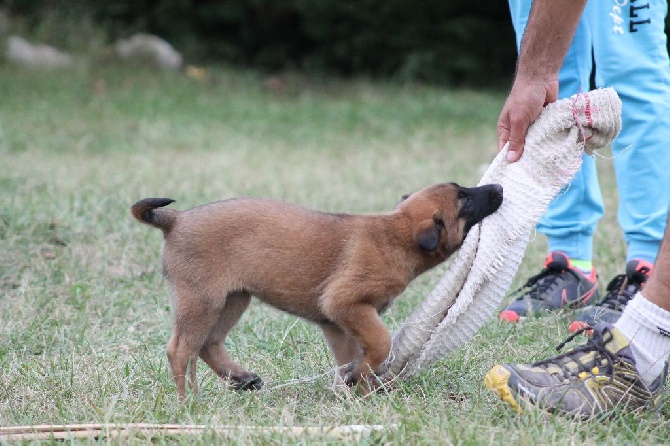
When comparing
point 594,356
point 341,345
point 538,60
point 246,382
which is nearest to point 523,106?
point 538,60

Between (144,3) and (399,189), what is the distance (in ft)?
33.5

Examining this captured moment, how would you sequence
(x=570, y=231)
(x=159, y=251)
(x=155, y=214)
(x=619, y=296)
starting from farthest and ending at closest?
(x=159, y=251) < (x=570, y=231) < (x=619, y=296) < (x=155, y=214)

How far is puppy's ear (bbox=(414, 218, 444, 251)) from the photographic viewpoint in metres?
3.01

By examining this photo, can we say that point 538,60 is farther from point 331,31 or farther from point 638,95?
point 331,31

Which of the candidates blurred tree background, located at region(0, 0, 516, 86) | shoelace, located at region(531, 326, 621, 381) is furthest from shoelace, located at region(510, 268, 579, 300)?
blurred tree background, located at region(0, 0, 516, 86)

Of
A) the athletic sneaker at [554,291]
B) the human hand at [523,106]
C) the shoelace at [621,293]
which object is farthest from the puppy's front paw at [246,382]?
the shoelace at [621,293]

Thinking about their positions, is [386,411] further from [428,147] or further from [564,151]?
[428,147]

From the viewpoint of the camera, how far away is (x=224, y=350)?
3.25m

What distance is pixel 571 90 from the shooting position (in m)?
4.13

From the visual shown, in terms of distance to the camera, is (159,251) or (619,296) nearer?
(619,296)

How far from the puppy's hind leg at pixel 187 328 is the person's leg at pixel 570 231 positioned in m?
1.47

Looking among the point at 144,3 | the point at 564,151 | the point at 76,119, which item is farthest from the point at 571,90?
the point at 144,3

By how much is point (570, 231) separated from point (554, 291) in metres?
0.32

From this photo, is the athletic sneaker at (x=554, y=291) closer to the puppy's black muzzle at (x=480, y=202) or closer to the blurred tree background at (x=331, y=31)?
the puppy's black muzzle at (x=480, y=202)
